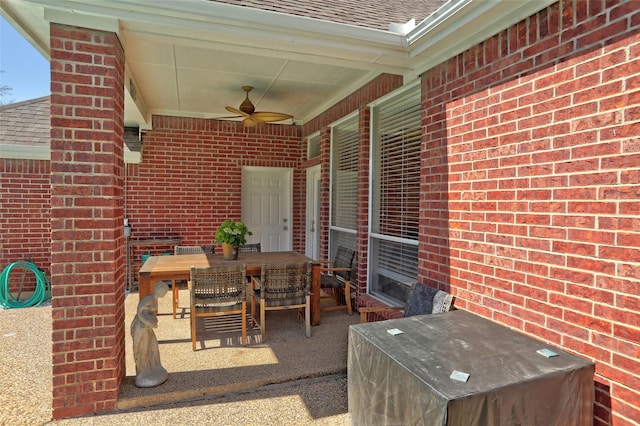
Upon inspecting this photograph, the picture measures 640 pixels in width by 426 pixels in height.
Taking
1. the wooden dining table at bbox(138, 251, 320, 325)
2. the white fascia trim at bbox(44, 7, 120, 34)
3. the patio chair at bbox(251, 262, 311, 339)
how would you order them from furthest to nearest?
the patio chair at bbox(251, 262, 311, 339) < the wooden dining table at bbox(138, 251, 320, 325) < the white fascia trim at bbox(44, 7, 120, 34)

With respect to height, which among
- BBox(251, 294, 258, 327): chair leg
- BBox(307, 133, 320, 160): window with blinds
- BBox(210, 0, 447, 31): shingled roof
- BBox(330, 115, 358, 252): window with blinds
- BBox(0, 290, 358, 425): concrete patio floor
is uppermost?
BBox(210, 0, 447, 31): shingled roof

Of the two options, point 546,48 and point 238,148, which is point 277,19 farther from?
point 238,148

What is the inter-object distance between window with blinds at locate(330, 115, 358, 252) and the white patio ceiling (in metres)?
1.01

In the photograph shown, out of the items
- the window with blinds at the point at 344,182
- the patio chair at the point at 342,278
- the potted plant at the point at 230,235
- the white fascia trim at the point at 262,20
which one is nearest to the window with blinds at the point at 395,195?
the patio chair at the point at 342,278

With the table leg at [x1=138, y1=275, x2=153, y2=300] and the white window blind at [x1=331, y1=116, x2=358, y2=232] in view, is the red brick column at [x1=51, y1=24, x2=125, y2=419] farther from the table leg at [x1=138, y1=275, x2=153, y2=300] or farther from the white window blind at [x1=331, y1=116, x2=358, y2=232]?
the white window blind at [x1=331, y1=116, x2=358, y2=232]

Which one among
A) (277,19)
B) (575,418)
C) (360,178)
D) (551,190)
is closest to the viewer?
(575,418)

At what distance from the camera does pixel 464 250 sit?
9.63 feet

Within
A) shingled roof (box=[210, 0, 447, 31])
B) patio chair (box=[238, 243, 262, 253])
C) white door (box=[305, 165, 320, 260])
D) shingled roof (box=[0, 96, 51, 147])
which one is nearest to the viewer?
shingled roof (box=[210, 0, 447, 31])

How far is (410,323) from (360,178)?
2604mm

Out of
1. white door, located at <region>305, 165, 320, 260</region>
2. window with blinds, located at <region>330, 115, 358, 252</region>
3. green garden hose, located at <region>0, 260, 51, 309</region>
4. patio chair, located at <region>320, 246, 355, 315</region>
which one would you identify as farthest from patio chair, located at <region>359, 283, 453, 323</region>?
green garden hose, located at <region>0, 260, 51, 309</region>

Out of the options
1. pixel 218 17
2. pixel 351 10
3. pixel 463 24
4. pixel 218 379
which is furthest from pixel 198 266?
pixel 463 24

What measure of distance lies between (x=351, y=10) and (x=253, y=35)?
1.06 m

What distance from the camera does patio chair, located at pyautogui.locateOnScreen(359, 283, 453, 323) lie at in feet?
9.84

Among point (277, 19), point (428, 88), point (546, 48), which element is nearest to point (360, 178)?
point (428, 88)
